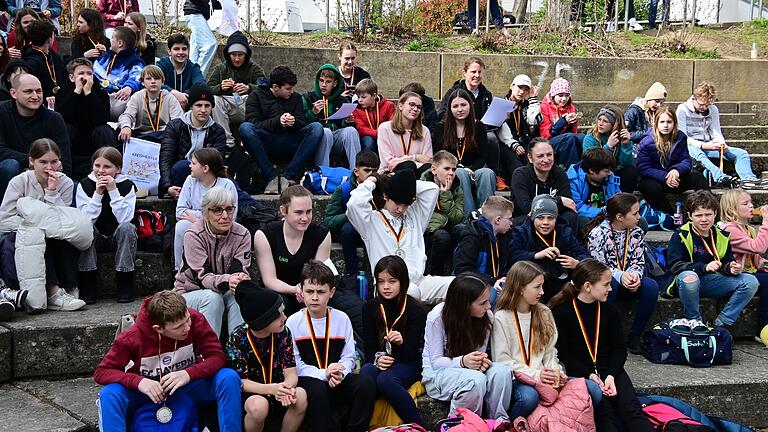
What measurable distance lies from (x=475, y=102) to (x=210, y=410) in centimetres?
491

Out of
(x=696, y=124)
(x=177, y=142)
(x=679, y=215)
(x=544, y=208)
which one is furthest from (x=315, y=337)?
(x=696, y=124)

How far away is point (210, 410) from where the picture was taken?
5.82 m

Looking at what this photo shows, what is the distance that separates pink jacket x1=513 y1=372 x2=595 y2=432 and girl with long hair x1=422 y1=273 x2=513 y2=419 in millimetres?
153

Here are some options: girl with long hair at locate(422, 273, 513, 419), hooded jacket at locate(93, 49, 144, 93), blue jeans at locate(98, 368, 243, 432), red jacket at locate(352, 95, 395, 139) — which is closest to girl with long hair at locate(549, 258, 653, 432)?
girl with long hair at locate(422, 273, 513, 419)

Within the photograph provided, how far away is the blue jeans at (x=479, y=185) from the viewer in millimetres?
8156

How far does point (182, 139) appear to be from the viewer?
8359 millimetres

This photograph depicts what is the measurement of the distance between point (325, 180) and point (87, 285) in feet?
7.52

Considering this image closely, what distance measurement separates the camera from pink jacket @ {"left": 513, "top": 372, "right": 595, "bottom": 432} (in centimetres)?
608

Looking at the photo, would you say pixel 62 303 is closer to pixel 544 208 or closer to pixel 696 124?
pixel 544 208

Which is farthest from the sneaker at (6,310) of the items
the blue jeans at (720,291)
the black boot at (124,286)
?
the blue jeans at (720,291)

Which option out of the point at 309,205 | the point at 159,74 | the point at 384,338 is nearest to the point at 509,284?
the point at 384,338

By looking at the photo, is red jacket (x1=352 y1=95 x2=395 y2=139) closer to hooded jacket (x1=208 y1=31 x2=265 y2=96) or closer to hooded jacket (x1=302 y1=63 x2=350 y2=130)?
hooded jacket (x1=302 y1=63 x2=350 y2=130)

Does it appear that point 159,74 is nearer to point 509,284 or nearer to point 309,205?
point 309,205

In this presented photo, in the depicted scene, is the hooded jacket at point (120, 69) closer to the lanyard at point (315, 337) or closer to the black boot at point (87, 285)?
the black boot at point (87, 285)
